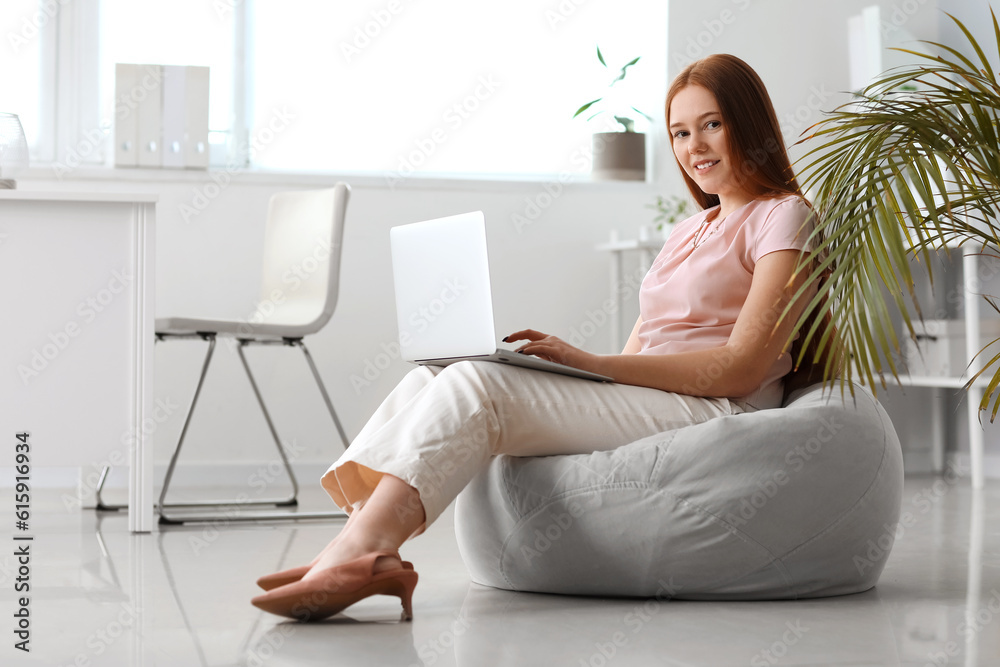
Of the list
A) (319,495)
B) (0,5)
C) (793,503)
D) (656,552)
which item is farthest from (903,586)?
(0,5)

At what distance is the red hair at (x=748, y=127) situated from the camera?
1879 millimetres

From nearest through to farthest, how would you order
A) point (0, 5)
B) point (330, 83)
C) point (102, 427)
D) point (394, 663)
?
1. point (394, 663)
2. point (102, 427)
3. point (0, 5)
4. point (330, 83)

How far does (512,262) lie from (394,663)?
2.90 m

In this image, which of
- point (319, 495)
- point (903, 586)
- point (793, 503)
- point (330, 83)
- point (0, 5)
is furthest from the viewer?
point (330, 83)

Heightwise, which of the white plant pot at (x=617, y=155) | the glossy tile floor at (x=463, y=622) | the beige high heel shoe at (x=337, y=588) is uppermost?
the white plant pot at (x=617, y=155)

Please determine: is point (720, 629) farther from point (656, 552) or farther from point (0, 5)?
point (0, 5)

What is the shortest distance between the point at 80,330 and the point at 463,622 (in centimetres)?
144

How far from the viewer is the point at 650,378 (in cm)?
177

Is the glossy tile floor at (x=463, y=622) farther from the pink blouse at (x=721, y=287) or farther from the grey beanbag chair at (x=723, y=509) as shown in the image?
the pink blouse at (x=721, y=287)

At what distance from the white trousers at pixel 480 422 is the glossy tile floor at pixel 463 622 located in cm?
21

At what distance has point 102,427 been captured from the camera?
8.57ft

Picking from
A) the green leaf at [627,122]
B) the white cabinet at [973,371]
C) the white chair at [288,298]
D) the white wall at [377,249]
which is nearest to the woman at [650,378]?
the white chair at [288,298]

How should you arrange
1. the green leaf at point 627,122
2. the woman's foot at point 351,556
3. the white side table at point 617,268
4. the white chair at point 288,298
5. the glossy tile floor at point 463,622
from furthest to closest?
1. the green leaf at point 627,122
2. the white side table at point 617,268
3. the white chair at point 288,298
4. the woman's foot at point 351,556
5. the glossy tile floor at point 463,622

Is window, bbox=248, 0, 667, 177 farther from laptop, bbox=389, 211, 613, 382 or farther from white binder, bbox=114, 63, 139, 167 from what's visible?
laptop, bbox=389, 211, 613, 382
